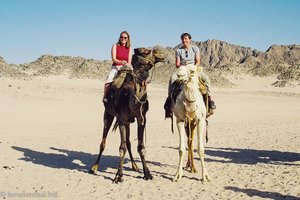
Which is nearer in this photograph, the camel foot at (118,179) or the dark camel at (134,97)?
the dark camel at (134,97)

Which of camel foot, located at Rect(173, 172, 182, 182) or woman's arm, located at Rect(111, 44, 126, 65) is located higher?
woman's arm, located at Rect(111, 44, 126, 65)

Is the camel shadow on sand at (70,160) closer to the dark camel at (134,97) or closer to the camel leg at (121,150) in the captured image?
the camel leg at (121,150)

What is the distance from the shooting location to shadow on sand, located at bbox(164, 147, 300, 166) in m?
12.7

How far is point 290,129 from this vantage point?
66.6ft

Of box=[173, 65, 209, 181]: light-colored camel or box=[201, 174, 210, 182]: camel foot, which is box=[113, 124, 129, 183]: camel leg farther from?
box=[201, 174, 210, 182]: camel foot

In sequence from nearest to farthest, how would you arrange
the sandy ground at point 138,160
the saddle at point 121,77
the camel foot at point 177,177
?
the sandy ground at point 138,160 → the camel foot at point 177,177 → the saddle at point 121,77

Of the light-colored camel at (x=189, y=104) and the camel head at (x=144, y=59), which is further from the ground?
the camel head at (x=144, y=59)

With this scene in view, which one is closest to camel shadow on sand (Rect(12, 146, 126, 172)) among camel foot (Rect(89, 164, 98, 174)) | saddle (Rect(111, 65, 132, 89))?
camel foot (Rect(89, 164, 98, 174))

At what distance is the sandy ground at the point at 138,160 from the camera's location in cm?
923

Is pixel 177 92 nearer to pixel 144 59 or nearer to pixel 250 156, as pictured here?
pixel 144 59

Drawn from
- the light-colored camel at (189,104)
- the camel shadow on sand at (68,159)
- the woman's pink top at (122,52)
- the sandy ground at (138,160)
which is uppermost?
the woman's pink top at (122,52)

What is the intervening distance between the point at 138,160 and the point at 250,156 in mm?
3654

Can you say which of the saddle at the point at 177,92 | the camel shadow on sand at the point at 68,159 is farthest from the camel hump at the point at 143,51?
the camel shadow on sand at the point at 68,159

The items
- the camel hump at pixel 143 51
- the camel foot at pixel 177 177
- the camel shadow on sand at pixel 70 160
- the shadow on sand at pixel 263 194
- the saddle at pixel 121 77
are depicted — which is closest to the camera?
the shadow on sand at pixel 263 194
